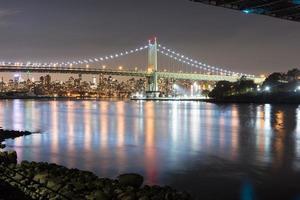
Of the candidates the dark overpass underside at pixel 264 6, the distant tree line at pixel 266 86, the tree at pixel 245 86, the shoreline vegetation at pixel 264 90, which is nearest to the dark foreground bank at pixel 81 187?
the dark overpass underside at pixel 264 6

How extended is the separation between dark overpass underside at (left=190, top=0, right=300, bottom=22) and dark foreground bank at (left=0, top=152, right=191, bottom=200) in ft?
29.6

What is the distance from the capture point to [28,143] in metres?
27.3

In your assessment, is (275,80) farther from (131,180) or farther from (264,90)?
(131,180)

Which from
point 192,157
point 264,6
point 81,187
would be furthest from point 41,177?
point 264,6

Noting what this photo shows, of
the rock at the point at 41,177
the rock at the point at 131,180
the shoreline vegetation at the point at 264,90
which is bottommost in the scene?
the rock at the point at 131,180

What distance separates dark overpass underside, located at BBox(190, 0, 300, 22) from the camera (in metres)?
19.7

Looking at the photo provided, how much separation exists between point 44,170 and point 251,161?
9625mm

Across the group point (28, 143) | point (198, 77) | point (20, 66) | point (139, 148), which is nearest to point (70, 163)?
point (139, 148)

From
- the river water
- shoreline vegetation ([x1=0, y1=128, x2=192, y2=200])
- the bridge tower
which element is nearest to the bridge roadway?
the bridge tower

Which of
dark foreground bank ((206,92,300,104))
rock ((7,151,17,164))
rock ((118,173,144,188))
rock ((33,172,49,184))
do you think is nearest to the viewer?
rock ((33,172,49,184))

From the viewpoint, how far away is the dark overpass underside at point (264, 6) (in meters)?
19.7

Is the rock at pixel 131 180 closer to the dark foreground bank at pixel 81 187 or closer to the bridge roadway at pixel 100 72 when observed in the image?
the dark foreground bank at pixel 81 187

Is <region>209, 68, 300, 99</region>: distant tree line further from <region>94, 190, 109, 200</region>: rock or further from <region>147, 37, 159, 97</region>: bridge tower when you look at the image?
<region>94, 190, 109, 200</region>: rock

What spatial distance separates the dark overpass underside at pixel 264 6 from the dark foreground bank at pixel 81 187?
9014mm
